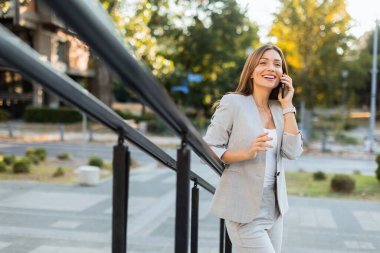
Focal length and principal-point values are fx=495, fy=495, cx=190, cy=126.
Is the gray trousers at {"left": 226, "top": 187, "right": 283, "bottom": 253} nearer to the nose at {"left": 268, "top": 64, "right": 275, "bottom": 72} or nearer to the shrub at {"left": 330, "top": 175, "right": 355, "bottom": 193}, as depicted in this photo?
the nose at {"left": 268, "top": 64, "right": 275, "bottom": 72}

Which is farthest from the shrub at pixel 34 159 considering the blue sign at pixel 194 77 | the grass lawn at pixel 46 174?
the blue sign at pixel 194 77

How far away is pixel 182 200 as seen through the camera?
1516mm

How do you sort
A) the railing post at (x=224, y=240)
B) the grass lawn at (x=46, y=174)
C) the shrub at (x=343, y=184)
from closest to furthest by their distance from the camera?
the railing post at (x=224, y=240)
the shrub at (x=343, y=184)
the grass lawn at (x=46, y=174)

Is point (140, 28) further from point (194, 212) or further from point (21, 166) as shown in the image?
point (194, 212)

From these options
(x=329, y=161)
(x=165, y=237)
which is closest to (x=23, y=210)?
(x=165, y=237)

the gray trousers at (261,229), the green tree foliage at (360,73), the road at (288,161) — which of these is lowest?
the road at (288,161)

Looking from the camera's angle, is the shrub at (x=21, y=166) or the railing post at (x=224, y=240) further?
the shrub at (x=21, y=166)

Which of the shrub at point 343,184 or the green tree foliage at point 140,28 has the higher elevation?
the green tree foliage at point 140,28

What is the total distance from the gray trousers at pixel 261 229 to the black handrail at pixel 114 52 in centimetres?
103

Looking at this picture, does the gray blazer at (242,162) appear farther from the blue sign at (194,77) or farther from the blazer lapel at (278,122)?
the blue sign at (194,77)

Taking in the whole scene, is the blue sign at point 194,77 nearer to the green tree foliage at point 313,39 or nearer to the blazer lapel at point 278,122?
the green tree foliage at point 313,39

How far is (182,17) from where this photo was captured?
28.3 metres

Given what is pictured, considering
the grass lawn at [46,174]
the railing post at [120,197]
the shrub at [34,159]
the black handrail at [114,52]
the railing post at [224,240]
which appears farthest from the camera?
the shrub at [34,159]

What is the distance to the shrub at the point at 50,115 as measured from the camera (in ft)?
95.8
